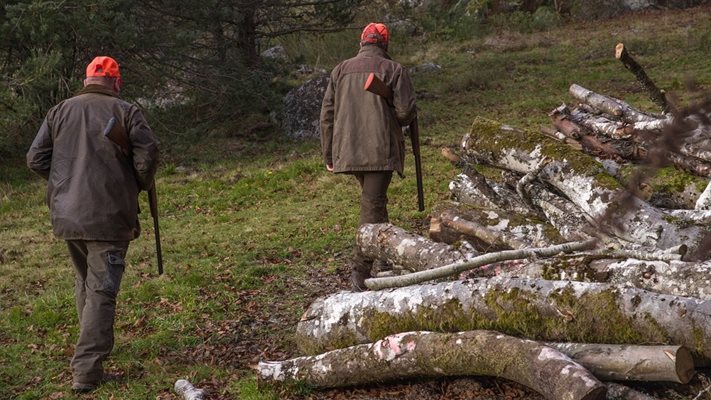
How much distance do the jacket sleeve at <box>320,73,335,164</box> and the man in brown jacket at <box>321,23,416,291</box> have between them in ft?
0.25

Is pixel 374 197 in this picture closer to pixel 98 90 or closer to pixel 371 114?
pixel 371 114

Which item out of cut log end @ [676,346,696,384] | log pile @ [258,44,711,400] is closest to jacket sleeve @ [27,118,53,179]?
log pile @ [258,44,711,400]

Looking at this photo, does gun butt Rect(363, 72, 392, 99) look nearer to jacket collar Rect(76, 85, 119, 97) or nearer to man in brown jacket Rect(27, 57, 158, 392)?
man in brown jacket Rect(27, 57, 158, 392)

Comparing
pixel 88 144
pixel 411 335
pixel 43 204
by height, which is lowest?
pixel 43 204

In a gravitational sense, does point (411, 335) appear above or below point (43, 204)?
above

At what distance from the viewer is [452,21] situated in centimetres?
2741

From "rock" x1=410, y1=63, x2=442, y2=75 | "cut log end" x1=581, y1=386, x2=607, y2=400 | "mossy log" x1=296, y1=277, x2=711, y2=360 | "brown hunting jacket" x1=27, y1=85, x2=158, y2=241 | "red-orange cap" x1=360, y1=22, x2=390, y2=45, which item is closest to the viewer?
"cut log end" x1=581, y1=386, x2=607, y2=400

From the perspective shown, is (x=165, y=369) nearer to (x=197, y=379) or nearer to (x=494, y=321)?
(x=197, y=379)

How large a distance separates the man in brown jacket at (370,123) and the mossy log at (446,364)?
1981 mm

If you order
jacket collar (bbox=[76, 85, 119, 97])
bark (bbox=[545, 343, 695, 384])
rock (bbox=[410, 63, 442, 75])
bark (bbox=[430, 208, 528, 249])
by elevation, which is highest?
jacket collar (bbox=[76, 85, 119, 97])

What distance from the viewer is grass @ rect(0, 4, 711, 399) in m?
6.81

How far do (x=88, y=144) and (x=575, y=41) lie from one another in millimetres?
23019

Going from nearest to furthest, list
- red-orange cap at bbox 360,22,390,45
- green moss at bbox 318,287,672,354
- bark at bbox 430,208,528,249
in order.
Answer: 1. green moss at bbox 318,287,672,354
2. bark at bbox 430,208,528,249
3. red-orange cap at bbox 360,22,390,45

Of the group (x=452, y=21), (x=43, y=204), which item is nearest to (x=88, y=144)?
(x=43, y=204)
